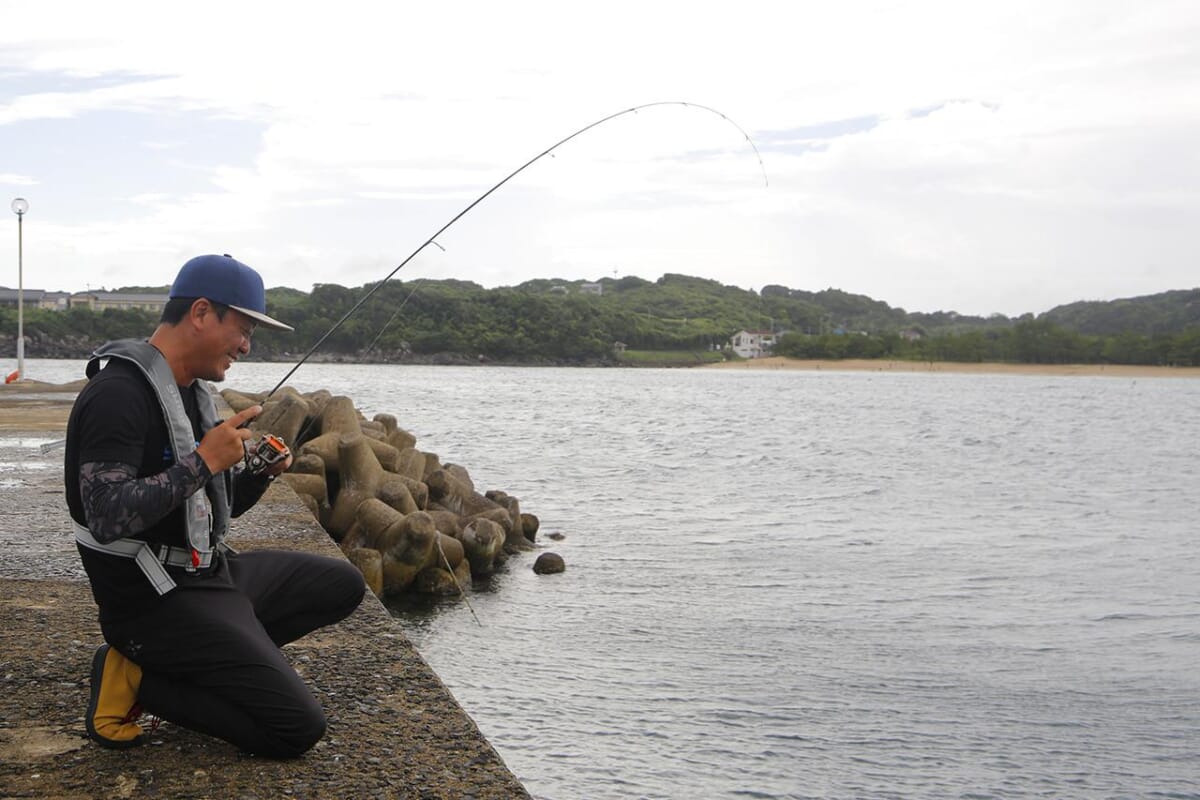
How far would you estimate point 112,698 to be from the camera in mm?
3604

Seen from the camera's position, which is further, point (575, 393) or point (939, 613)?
point (575, 393)

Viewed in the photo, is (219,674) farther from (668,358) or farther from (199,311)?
(668,358)

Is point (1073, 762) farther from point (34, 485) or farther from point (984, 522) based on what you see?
point (984, 522)

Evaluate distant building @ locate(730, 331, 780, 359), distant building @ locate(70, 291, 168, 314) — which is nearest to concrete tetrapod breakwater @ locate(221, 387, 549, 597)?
distant building @ locate(70, 291, 168, 314)

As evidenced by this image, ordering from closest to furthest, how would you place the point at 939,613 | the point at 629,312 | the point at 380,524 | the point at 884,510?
the point at 380,524, the point at 939,613, the point at 884,510, the point at 629,312

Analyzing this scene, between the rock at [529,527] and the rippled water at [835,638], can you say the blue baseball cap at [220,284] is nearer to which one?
the rippled water at [835,638]

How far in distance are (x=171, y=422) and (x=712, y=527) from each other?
16.1 metres

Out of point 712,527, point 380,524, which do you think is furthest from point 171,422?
point 712,527

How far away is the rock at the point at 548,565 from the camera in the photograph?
13836 mm

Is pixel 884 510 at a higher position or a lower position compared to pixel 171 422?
lower

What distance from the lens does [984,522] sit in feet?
68.4

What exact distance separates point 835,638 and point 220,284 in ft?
28.3

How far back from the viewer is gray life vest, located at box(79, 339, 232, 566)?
11.1 ft

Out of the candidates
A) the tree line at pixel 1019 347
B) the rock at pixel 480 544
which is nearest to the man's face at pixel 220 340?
the rock at pixel 480 544
